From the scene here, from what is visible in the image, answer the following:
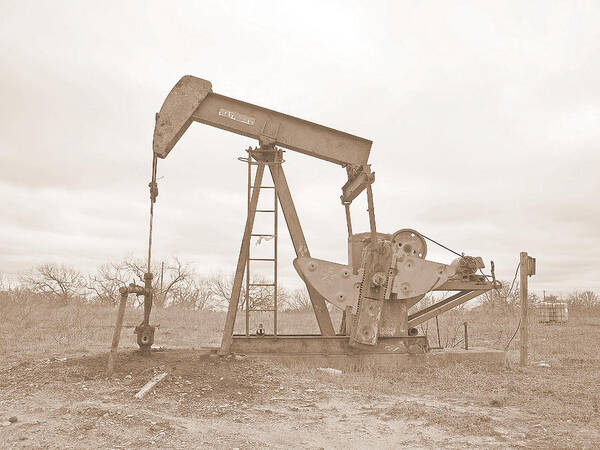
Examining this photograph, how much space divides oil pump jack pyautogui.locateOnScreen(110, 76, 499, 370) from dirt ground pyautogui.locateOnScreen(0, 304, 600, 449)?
1.52 feet

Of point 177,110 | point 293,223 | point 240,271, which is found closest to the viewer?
point 240,271

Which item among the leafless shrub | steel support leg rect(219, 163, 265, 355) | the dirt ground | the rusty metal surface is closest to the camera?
the dirt ground

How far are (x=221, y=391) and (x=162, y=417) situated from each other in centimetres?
99

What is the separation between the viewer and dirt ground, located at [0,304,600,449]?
13.0 ft

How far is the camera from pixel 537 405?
5.18 meters

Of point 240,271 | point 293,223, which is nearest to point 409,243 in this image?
point 293,223

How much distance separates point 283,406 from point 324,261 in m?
2.56

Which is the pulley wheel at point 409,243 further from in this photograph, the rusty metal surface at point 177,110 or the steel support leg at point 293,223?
the rusty metal surface at point 177,110

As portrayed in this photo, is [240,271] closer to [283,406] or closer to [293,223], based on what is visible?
[293,223]

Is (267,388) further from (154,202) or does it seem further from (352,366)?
(154,202)

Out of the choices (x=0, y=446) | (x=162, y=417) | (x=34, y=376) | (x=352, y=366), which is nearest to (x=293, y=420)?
(x=162, y=417)

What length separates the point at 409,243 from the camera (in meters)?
7.30

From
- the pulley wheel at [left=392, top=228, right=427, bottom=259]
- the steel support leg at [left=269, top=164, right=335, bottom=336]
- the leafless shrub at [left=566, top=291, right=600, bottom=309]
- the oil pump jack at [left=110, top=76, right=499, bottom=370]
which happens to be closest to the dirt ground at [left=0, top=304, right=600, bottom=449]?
the oil pump jack at [left=110, top=76, right=499, bottom=370]

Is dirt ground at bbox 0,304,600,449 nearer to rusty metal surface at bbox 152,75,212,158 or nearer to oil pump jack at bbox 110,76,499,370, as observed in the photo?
oil pump jack at bbox 110,76,499,370
